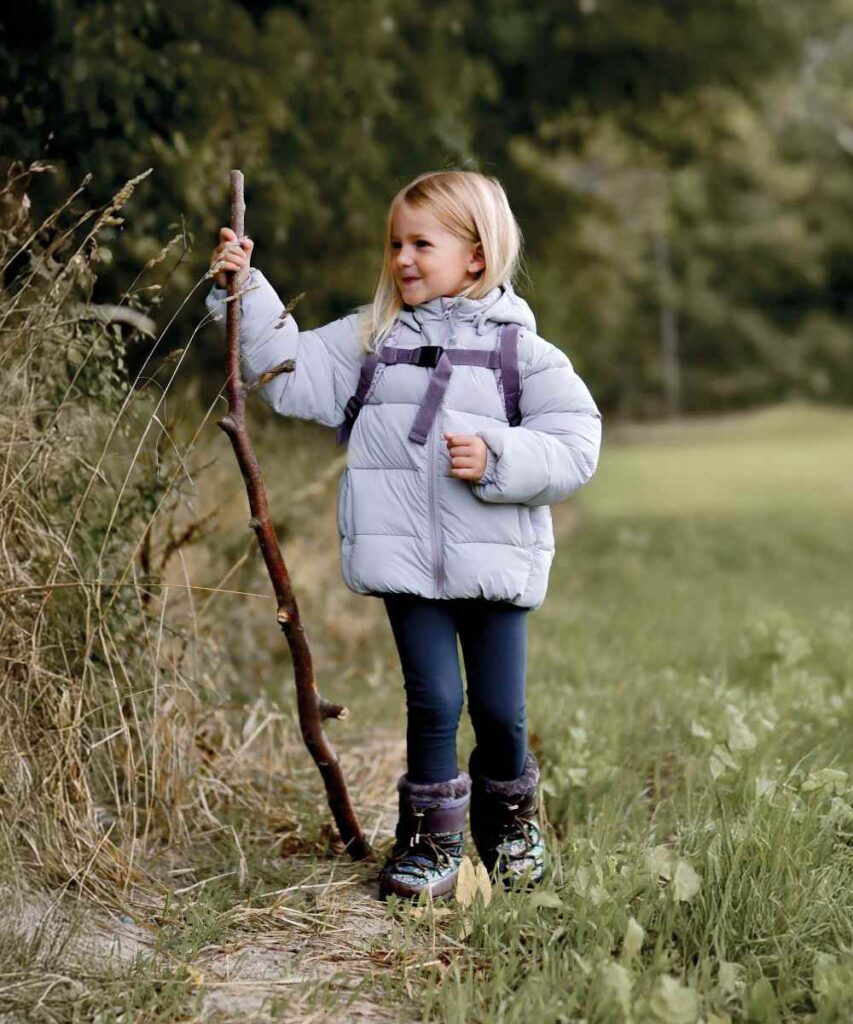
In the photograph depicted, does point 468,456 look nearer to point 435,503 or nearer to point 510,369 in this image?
point 435,503

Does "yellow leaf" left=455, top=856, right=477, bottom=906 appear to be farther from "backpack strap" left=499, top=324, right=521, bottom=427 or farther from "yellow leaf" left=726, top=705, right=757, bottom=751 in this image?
"backpack strap" left=499, top=324, right=521, bottom=427

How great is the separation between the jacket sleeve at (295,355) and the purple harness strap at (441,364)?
0.21ft

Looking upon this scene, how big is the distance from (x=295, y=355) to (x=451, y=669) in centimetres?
81

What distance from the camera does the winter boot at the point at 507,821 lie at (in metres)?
3.21

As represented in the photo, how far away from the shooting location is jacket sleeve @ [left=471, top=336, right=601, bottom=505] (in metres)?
2.96

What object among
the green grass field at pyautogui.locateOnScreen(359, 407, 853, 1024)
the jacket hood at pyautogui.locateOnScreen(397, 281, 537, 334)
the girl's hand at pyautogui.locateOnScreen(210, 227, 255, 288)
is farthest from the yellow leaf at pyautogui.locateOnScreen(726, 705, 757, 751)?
the girl's hand at pyautogui.locateOnScreen(210, 227, 255, 288)

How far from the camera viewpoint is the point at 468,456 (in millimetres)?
2941

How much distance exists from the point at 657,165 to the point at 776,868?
12.2 metres

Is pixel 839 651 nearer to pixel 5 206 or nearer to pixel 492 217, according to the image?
pixel 492 217

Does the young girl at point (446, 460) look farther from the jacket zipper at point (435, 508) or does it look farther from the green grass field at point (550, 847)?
the green grass field at point (550, 847)

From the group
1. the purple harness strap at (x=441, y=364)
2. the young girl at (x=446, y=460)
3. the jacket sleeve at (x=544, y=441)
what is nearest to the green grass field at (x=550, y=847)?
the young girl at (x=446, y=460)

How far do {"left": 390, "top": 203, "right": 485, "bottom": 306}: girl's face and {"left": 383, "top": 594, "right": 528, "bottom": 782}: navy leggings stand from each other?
711 millimetres

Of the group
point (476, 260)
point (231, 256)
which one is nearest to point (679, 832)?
point (476, 260)

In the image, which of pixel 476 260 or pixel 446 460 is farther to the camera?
pixel 476 260
